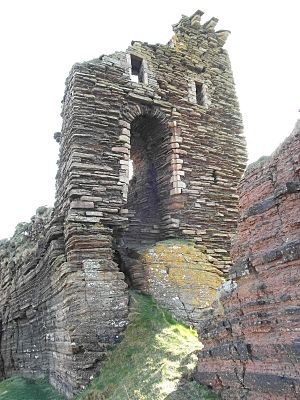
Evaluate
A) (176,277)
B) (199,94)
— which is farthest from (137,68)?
(176,277)

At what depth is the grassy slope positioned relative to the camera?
5.51 meters

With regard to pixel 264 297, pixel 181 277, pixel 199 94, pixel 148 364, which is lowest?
pixel 148 364

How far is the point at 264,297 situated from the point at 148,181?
24.0 ft

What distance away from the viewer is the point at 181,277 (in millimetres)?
9055

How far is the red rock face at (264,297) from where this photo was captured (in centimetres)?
398

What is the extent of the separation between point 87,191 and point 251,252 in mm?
4794

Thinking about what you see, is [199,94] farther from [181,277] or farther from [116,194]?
[181,277]

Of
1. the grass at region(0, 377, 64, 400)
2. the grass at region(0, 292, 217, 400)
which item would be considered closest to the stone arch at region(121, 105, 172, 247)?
the grass at region(0, 292, 217, 400)

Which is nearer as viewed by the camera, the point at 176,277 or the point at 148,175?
the point at 176,277

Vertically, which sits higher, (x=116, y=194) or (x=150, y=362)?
(x=116, y=194)

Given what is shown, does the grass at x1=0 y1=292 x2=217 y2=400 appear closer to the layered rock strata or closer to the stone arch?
the layered rock strata

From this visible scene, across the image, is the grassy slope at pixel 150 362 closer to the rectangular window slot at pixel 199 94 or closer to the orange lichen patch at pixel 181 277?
the orange lichen patch at pixel 181 277

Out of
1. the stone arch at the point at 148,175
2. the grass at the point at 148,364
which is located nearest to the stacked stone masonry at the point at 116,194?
the stone arch at the point at 148,175

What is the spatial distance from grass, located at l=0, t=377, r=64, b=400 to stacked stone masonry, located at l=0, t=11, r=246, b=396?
316mm
